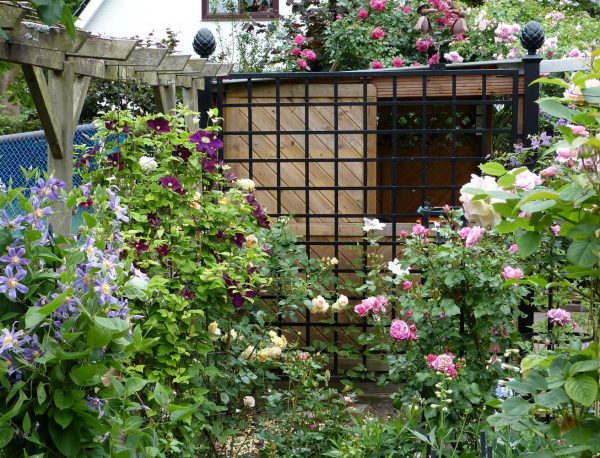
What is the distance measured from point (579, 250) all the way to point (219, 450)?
2954 millimetres

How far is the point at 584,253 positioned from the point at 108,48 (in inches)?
120

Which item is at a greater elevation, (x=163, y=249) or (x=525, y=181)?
(x=525, y=181)

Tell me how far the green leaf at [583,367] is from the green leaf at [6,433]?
111 centimetres

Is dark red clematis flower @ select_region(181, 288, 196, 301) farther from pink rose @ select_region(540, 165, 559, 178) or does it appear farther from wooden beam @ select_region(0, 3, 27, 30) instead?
pink rose @ select_region(540, 165, 559, 178)

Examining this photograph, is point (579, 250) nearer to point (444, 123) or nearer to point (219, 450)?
point (219, 450)

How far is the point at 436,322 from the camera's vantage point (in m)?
3.96

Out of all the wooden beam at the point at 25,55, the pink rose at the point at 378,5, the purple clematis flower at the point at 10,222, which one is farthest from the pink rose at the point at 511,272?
the pink rose at the point at 378,5

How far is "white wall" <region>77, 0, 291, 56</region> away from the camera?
50.3 ft

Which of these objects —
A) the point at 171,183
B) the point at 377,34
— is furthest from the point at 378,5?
the point at 171,183

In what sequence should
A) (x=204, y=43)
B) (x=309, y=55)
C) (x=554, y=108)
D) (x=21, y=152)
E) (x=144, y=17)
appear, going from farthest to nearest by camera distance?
(x=144, y=17) → (x=309, y=55) → (x=21, y=152) → (x=204, y=43) → (x=554, y=108)

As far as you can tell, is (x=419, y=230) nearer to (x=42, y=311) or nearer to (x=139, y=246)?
(x=139, y=246)

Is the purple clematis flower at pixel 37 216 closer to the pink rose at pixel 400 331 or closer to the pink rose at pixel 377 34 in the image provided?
the pink rose at pixel 400 331

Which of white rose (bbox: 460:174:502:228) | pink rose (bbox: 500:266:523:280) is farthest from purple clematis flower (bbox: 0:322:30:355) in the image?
pink rose (bbox: 500:266:523:280)

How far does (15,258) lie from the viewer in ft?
6.35
